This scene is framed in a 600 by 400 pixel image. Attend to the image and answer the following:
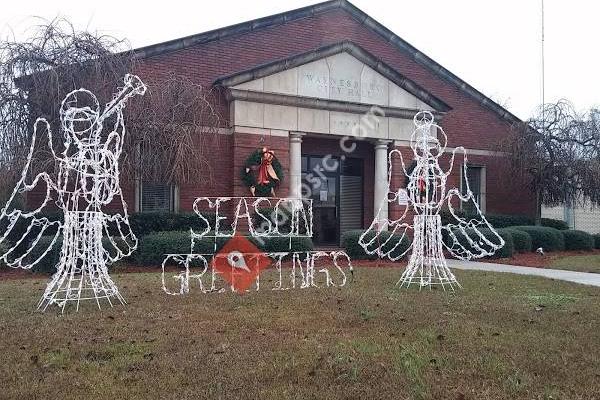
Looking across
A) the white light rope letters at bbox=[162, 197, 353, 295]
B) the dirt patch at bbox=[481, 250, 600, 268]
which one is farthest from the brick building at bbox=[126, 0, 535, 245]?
the dirt patch at bbox=[481, 250, 600, 268]

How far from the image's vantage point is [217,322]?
6.07 metres

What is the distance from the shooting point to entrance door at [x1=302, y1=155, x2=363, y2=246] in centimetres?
1811

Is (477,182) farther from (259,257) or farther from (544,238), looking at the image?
(259,257)

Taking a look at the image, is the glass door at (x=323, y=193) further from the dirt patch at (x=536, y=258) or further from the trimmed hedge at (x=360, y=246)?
the dirt patch at (x=536, y=258)

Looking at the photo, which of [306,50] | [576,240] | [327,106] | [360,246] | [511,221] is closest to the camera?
[360,246]

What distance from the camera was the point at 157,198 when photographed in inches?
609

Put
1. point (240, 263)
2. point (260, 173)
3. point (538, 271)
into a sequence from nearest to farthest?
1. point (240, 263)
2. point (538, 271)
3. point (260, 173)

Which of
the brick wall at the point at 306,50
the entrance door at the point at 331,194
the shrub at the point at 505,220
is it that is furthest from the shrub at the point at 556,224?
the entrance door at the point at 331,194

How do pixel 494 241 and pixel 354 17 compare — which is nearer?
pixel 494 241

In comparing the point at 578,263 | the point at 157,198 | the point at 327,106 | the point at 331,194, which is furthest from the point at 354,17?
the point at 578,263

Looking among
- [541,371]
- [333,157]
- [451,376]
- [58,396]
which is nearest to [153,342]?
[58,396]

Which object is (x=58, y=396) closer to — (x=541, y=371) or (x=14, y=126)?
(x=541, y=371)

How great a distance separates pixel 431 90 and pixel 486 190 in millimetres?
4276

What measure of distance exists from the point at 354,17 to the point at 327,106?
4645mm
